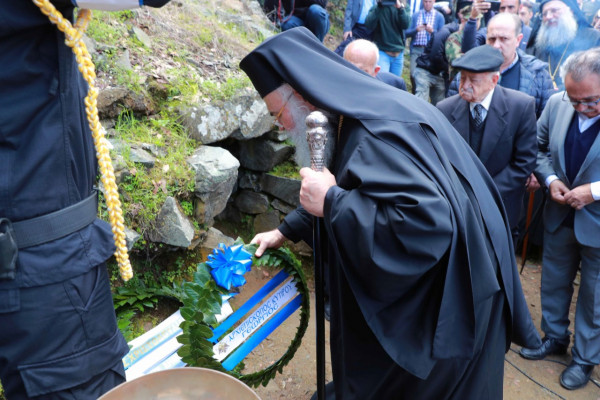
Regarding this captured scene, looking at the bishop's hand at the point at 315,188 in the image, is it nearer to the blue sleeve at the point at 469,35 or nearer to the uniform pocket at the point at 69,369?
the uniform pocket at the point at 69,369

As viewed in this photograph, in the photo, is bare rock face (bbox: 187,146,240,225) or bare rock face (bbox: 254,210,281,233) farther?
bare rock face (bbox: 254,210,281,233)

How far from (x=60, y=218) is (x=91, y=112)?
0.42m

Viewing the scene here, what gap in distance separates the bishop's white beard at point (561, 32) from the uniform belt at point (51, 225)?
6373 millimetres

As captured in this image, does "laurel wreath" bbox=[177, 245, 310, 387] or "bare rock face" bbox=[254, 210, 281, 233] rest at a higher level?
"laurel wreath" bbox=[177, 245, 310, 387]

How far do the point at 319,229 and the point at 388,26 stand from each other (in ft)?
17.3

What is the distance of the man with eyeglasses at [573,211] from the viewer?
3512 millimetres

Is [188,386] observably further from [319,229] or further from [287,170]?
[287,170]

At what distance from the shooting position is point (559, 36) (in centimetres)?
621

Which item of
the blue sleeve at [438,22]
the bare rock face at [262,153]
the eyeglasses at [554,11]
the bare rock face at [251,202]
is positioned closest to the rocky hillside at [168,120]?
the bare rock face at [262,153]

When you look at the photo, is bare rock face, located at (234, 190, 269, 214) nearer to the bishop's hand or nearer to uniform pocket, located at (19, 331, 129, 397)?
the bishop's hand

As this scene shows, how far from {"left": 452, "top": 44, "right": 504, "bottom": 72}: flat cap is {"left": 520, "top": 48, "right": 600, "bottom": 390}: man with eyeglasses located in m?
0.50

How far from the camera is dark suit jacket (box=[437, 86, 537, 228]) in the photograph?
4.06 meters

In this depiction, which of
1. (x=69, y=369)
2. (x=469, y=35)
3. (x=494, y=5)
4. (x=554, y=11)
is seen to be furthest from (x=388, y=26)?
(x=69, y=369)

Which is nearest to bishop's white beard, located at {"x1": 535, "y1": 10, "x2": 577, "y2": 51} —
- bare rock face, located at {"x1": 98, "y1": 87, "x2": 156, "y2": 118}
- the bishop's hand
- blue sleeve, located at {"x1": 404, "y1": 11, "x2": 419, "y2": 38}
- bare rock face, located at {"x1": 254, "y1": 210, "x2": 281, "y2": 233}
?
blue sleeve, located at {"x1": 404, "y1": 11, "x2": 419, "y2": 38}
